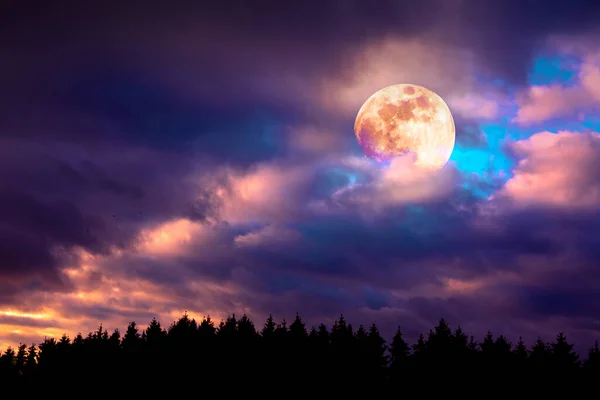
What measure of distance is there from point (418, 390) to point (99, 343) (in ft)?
235

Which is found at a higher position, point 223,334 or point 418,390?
point 223,334

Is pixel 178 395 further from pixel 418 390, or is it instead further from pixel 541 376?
pixel 541 376

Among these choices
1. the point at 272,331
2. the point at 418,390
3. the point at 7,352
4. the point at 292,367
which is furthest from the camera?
the point at 7,352

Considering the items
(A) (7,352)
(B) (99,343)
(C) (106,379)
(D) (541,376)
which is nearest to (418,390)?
(D) (541,376)

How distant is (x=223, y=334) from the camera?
100812 mm

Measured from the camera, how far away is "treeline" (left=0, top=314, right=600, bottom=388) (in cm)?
7831

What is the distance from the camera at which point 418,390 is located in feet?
258

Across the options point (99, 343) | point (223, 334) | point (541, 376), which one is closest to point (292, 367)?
point (223, 334)

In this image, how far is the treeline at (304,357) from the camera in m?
78.3

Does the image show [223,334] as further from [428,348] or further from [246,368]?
[428,348]

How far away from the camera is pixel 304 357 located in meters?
88.6

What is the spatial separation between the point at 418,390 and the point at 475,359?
28.7 feet

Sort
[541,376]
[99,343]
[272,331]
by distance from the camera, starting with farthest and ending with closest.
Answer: [99,343]
[272,331]
[541,376]

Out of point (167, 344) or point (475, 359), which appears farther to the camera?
point (167, 344)
